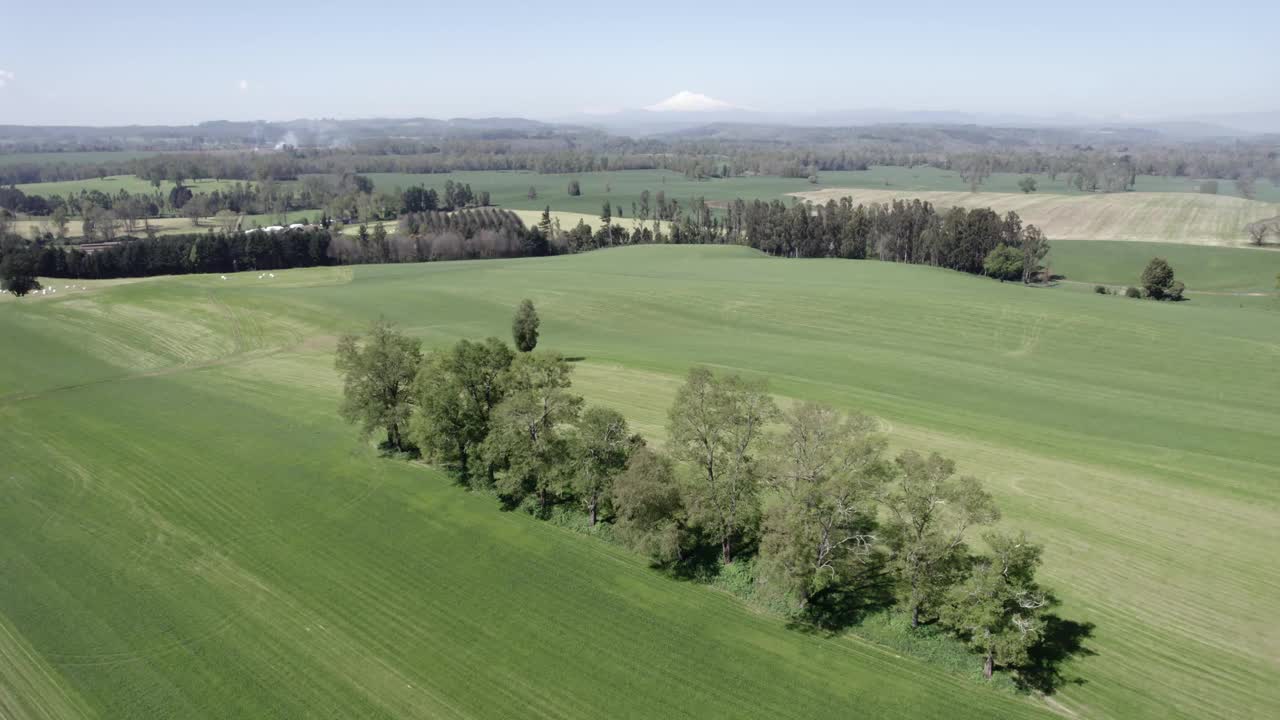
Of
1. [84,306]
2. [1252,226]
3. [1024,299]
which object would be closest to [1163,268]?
[1024,299]

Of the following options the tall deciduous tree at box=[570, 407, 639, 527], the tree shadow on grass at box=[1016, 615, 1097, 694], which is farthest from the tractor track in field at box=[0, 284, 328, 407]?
the tree shadow on grass at box=[1016, 615, 1097, 694]

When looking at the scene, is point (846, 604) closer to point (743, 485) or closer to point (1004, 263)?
point (743, 485)

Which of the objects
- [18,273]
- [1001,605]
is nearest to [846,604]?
[1001,605]

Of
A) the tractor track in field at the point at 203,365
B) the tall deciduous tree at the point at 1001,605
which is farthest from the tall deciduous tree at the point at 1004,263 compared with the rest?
the tractor track in field at the point at 203,365

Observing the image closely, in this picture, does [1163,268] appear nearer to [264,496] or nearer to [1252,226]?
[1252,226]

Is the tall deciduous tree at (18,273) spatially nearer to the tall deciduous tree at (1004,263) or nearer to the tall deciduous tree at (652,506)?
the tall deciduous tree at (652,506)
